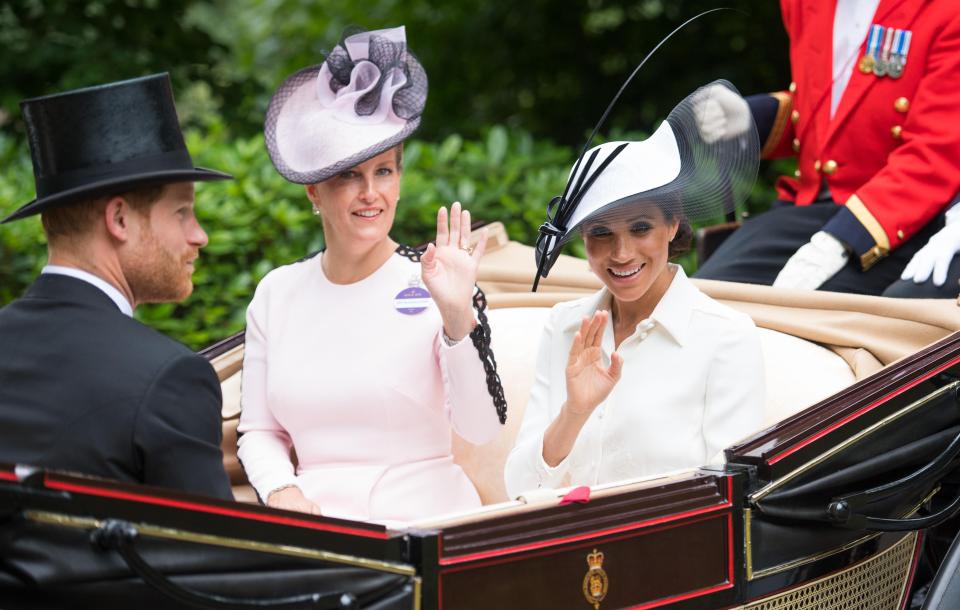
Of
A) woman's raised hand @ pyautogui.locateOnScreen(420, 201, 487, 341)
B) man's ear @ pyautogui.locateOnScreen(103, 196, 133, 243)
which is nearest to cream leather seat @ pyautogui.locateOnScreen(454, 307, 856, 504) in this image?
woman's raised hand @ pyautogui.locateOnScreen(420, 201, 487, 341)

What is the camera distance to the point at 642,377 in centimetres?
258

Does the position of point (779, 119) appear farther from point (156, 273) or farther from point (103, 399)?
point (103, 399)

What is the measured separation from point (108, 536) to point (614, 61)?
5.44 meters

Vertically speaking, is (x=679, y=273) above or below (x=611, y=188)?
below

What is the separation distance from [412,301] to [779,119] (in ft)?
4.41

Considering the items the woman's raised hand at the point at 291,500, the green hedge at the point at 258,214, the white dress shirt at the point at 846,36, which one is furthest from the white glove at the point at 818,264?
the green hedge at the point at 258,214

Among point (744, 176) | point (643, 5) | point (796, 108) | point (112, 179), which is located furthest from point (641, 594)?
point (643, 5)

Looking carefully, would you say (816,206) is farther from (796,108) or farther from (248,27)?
(248,27)

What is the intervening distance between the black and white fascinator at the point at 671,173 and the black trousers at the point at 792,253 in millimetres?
642

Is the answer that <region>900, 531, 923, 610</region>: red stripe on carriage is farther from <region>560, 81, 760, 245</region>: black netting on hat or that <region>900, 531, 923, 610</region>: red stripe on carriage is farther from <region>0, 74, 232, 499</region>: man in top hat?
<region>0, 74, 232, 499</region>: man in top hat

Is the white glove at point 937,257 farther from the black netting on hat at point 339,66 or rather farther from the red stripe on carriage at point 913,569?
the black netting on hat at point 339,66

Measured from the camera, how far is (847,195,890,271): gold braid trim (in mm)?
3066

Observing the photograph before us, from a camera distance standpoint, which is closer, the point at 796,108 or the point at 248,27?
the point at 796,108

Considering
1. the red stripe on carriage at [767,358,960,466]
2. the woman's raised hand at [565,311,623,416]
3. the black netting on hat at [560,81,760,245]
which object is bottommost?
the red stripe on carriage at [767,358,960,466]
